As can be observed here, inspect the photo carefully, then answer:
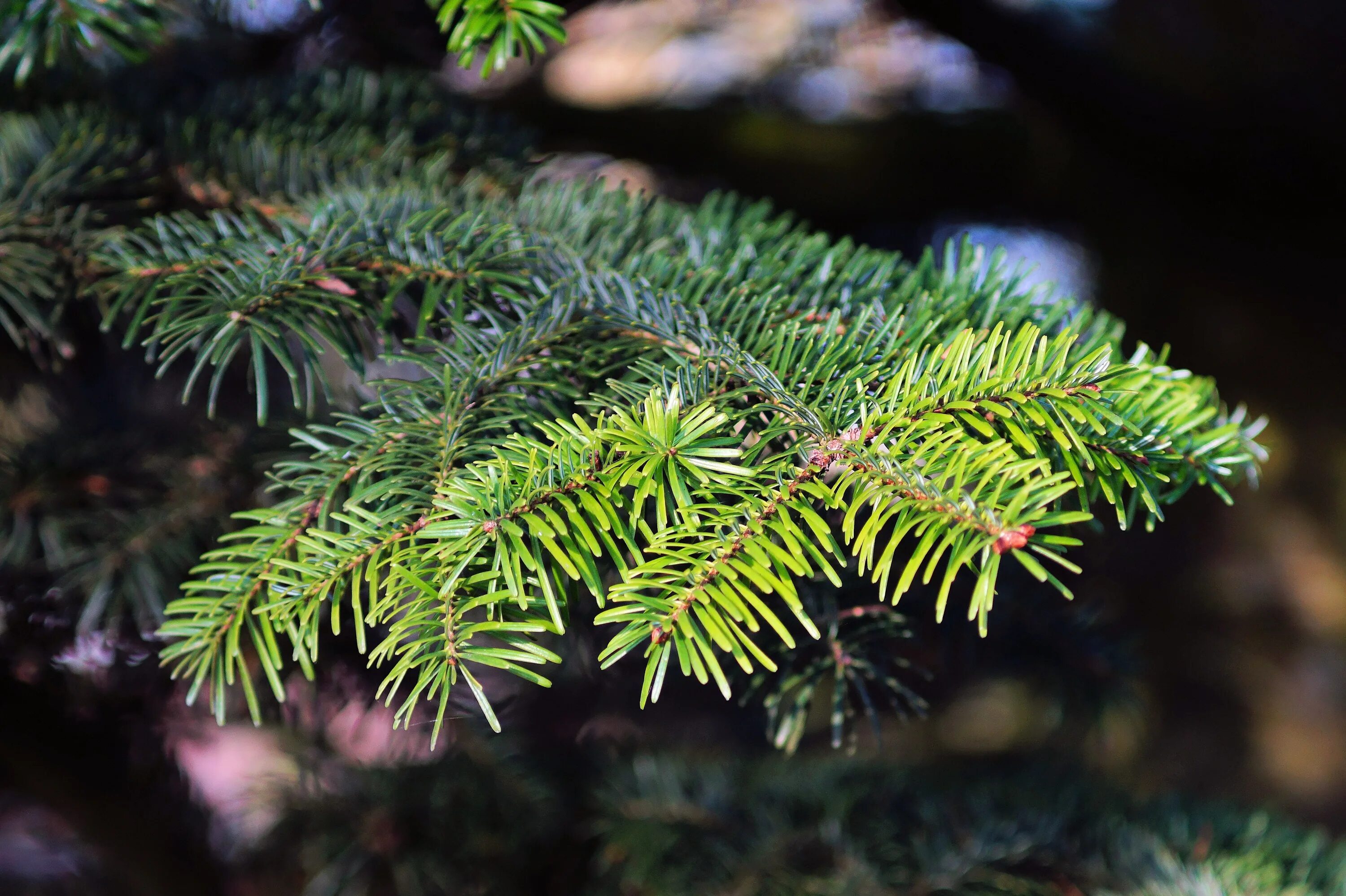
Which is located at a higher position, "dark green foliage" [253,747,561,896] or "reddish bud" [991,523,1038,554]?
"reddish bud" [991,523,1038,554]

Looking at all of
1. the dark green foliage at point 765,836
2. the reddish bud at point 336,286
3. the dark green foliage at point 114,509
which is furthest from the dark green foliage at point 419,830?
the reddish bud at point 336,286

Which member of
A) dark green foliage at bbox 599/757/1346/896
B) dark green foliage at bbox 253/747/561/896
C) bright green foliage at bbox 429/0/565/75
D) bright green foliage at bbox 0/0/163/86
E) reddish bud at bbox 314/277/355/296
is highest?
bright green foliage at bbox 429/0/565/75

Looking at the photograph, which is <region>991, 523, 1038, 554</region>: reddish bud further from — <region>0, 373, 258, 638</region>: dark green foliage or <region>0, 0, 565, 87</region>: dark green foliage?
<region>0, 373, 258, 638</region>: dark green foliage

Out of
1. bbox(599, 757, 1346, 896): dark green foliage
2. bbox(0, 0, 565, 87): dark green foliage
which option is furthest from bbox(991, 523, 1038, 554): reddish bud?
bbox(599, 757, 1346, 896): dark green foliage

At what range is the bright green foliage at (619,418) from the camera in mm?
185

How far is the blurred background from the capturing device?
2.00ft

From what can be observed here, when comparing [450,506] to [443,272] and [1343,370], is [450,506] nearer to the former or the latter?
[443,272]

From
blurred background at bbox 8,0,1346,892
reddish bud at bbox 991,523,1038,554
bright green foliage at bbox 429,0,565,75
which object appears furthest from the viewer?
blurred background at bbox 8,0,1346,892

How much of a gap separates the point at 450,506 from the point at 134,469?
0.37m

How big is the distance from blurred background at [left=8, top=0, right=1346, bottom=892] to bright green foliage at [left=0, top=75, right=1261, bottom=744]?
0.28 m

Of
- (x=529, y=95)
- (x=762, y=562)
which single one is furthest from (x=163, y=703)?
(x=529, y=95)

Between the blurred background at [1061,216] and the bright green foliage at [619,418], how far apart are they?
0.28 metres

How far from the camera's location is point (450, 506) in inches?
7.6

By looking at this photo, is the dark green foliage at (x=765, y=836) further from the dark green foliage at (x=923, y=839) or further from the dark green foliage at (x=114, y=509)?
the dark green foliage at (x=114, y=509)
